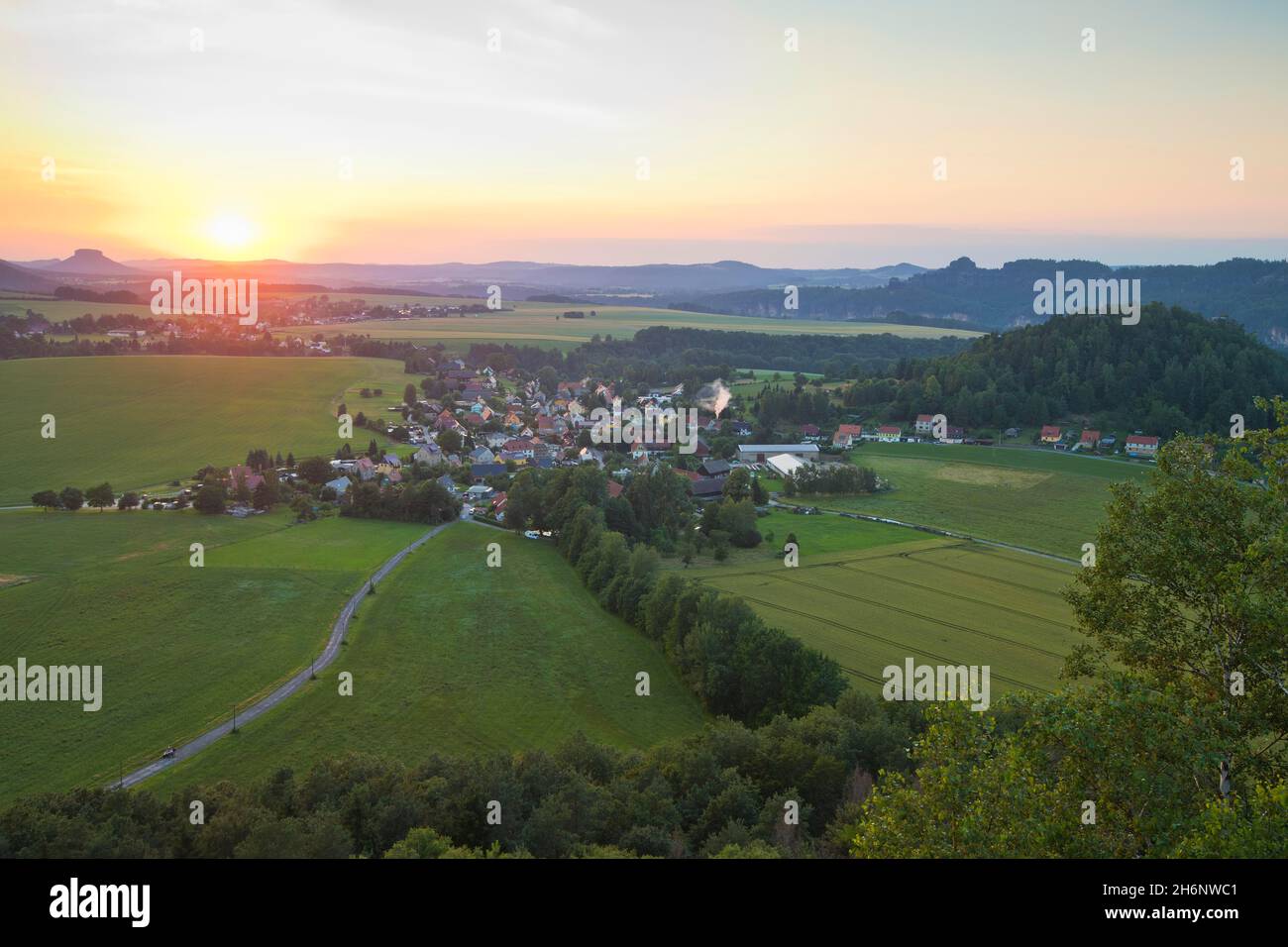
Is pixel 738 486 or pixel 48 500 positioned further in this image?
pixel 738 486

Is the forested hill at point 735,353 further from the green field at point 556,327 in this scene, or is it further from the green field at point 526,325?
the green field at point 556,327

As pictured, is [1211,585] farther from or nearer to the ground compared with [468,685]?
farther from the ground

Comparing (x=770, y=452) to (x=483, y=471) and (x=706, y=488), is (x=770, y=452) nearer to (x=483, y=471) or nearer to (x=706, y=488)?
(x=706, y=488)

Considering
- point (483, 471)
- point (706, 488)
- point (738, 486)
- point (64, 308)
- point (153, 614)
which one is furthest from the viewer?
point (64, 308)

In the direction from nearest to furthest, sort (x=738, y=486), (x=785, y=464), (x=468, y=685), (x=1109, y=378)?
(x=468, y=685) < (x=738, y=486) < (x=785, y=464) < (x=1109, y=378)

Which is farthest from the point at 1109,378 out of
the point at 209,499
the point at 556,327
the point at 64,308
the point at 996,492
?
the point at 64,308

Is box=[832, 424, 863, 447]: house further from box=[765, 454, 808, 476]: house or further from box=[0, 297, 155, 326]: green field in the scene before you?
box=[0, 297, 155, 326]: green field

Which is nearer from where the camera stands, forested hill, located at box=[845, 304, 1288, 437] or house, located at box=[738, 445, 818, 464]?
house, located at box=[738, 445, 818, 464]

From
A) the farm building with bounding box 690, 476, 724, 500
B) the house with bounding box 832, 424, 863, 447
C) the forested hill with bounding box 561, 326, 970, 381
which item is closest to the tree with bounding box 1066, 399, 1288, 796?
the farm building with bounding box 690, 476, 724, 500
